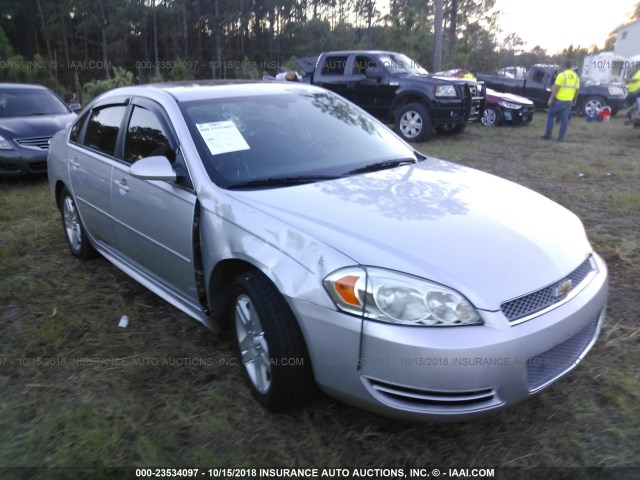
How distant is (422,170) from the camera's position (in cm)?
323

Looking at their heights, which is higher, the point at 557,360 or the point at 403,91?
the point at 403,91

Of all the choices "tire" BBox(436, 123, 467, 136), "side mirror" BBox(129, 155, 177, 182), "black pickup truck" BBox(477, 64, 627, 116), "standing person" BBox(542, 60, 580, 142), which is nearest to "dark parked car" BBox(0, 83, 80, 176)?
"side mirror" BBox(129, 155, 177, 182)

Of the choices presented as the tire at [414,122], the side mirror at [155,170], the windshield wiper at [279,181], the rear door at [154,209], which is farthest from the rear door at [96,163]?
the tire at [414,122]

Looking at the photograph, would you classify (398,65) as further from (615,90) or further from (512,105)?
(615,90)

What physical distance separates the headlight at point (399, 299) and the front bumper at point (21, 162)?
22.4 feet

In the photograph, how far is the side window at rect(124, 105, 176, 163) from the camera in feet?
10.2

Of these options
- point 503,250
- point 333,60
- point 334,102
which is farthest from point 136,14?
point 503,250

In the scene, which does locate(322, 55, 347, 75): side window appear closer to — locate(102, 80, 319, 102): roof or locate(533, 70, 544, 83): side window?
locate(533, 70, 544, 83): side window

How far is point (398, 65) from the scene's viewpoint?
11.3 meters

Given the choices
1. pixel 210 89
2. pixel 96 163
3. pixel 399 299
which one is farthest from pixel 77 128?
pixel 399 299

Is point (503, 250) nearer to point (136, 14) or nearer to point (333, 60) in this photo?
point (333, 60)

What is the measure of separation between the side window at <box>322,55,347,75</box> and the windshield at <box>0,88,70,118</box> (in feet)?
18.8

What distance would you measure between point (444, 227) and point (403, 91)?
8854mm

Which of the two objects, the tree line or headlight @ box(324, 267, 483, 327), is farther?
the tree line
